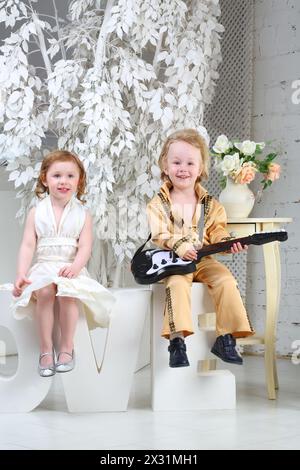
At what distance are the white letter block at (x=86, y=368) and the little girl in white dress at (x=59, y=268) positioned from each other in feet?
0.18

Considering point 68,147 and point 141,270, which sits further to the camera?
point 68,147

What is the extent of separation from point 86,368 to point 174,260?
51 centimetres

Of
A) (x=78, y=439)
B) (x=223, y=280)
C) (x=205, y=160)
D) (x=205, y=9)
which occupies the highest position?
(x=205, y=9)

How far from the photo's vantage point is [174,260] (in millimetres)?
3246

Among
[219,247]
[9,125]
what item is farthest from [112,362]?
[9,125]

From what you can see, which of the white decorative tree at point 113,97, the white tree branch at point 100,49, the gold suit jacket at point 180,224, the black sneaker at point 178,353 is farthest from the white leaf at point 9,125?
the black sneaker at point 178,353

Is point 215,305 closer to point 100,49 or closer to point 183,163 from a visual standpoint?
point 183,163

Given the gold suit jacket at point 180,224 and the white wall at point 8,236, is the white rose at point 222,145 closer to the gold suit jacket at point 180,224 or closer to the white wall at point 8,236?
the gold suit jacket at point 180,224

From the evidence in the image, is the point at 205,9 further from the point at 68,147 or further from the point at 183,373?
the point at 183,373

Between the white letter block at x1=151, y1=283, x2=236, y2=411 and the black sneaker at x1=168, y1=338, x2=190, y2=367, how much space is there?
154 millimetres

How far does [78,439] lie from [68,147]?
174 cm

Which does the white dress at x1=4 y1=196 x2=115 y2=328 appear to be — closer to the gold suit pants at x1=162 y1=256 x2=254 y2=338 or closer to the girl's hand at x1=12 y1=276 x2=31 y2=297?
the girl's hand at x1=12 y1=276 x2=31 y2=297

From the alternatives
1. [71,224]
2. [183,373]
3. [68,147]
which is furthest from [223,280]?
Answer: [68,147]

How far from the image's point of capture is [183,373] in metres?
3.29
